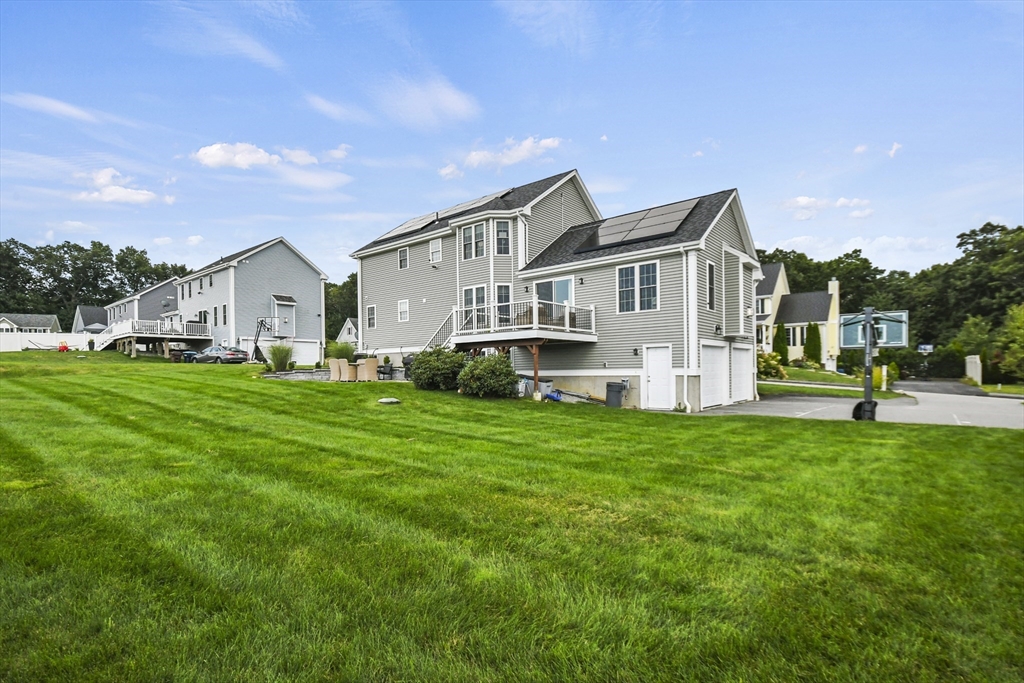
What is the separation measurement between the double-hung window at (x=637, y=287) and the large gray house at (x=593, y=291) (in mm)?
34

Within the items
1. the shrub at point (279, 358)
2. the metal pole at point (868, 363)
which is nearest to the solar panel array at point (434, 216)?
the shrub at point (279, 358)

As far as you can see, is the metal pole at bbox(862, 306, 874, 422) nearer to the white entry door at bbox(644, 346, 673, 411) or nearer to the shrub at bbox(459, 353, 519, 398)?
the white entry door at bbox(644, 346, 673, 411)

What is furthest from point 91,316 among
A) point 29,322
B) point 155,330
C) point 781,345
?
point 781,345

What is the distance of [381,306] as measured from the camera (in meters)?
24.7

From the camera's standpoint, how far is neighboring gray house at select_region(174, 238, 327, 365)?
3269cm

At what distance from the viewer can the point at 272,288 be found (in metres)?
34.6

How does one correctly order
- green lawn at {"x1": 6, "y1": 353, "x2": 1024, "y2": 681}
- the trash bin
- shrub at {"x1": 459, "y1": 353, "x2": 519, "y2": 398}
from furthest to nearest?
the trash bin < shrub at {"x1": 459, "y1": 353, "x2": 519, "y2": 398} < green lawn at {"x1": 6, "y1": 353, "x2": 1024, "y2": 681}

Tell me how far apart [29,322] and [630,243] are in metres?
66.5

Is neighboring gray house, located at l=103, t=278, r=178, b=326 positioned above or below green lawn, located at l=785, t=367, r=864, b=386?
above

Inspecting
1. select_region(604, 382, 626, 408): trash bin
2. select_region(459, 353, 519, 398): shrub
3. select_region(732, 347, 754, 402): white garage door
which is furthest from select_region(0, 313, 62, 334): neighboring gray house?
select_region(732, 347, 754, 402): white garage door

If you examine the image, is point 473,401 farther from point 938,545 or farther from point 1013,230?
point 1013,230

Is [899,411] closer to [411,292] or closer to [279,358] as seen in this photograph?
[411,292]

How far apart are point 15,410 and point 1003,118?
1007 inches

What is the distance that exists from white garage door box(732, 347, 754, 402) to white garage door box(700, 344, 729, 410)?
3.34 feet
